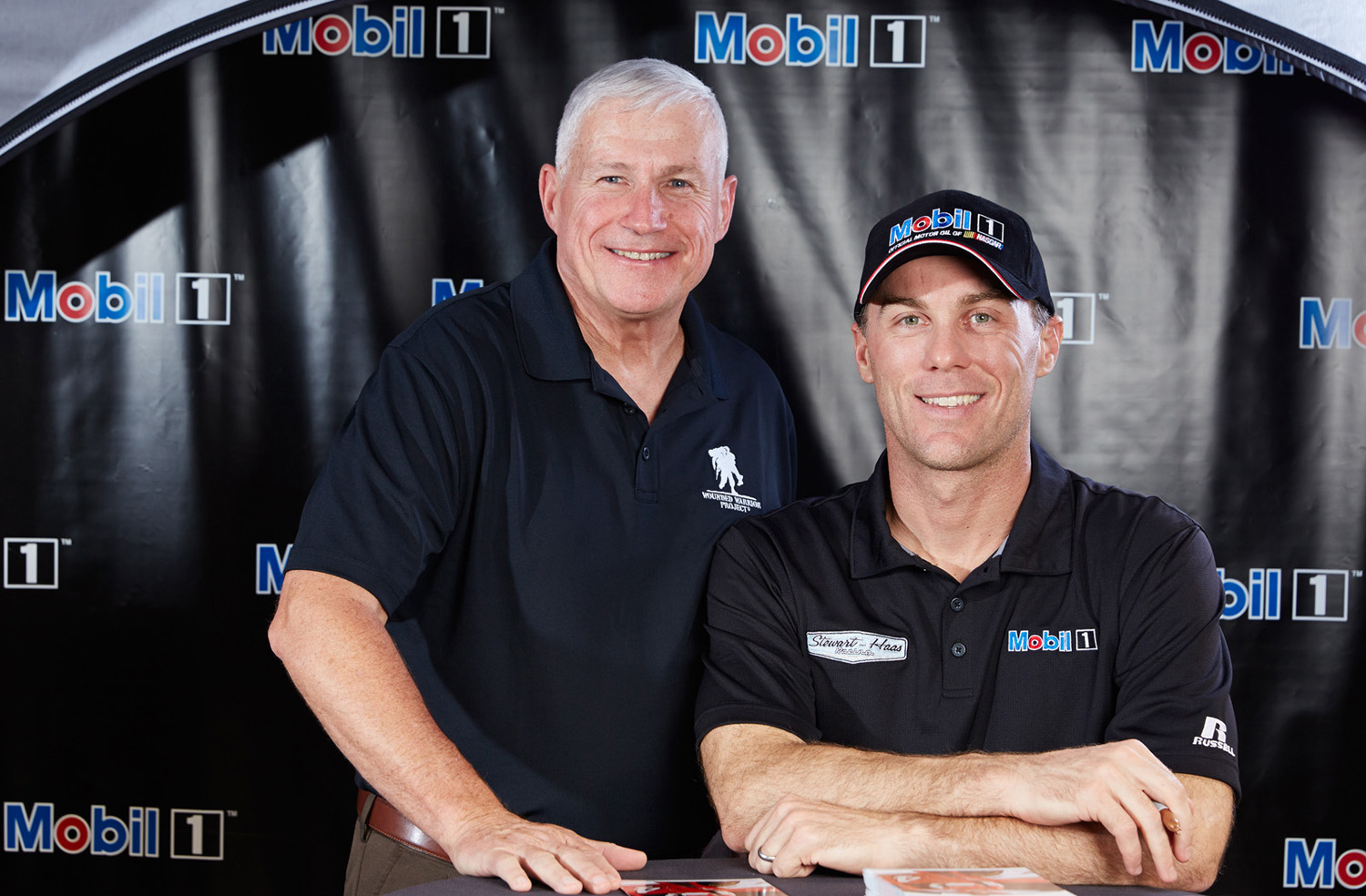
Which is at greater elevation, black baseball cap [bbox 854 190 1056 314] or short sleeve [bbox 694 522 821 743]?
black baseball cap [bbox 854 190 1056 314]

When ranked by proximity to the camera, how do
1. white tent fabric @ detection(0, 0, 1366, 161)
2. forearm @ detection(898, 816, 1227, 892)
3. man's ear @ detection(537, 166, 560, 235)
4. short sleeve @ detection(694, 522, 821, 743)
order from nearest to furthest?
1. forearm @ detection(898, 816, 1227, 892)
2. short sleeve @ detection(694, 522, 821, 743)
3. man's ear @ detection(537, 166, 560, 235)
4. white tent fabric @ detection(0, 0, 1366, 161)

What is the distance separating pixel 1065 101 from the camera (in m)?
2.65

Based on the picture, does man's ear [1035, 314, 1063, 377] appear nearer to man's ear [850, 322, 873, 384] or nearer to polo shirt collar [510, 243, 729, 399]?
man's ear [850, 322, 873, 384]

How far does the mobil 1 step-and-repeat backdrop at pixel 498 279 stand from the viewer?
2.64 metres

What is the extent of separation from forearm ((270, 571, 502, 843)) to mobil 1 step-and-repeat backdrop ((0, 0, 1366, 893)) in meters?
1.29

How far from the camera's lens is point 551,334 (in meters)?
1.80

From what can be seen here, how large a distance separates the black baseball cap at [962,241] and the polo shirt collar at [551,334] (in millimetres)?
326

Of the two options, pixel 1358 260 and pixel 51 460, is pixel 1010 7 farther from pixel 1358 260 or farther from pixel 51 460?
pixel 51 460

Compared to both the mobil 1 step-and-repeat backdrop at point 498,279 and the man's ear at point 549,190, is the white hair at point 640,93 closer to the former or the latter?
the man's ear at point 549,190

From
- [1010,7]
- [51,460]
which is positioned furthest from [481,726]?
[1010,7]

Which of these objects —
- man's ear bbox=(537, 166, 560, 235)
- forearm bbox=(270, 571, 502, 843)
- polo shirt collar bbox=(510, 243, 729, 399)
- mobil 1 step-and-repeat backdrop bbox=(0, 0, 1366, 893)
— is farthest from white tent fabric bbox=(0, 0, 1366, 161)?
forearm bbox=(270, 571, 502, 843)

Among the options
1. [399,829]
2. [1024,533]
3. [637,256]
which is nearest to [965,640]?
[1024,533]

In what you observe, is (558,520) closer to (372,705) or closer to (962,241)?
(372,705)

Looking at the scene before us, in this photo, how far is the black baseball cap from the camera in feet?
5.45
